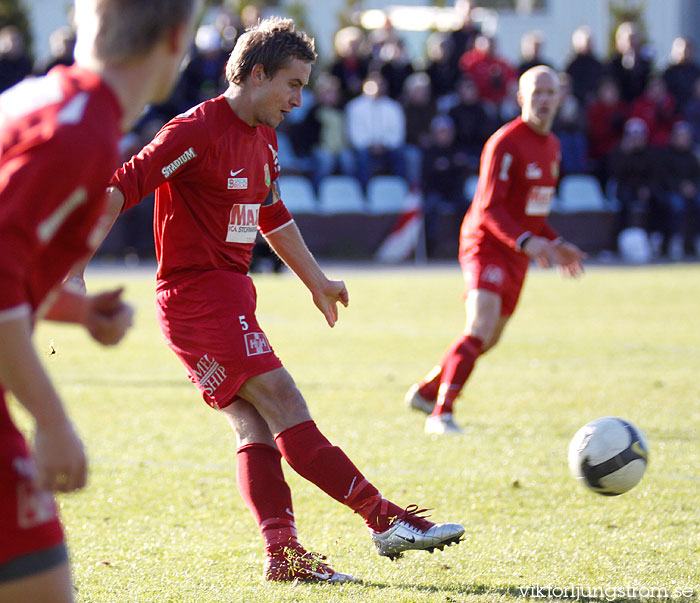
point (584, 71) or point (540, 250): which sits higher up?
point (584, 71)

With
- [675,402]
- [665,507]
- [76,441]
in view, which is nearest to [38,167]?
[76,441]

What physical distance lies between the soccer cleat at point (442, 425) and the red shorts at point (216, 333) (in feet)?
9.81

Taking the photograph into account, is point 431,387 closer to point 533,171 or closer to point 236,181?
point 533,171

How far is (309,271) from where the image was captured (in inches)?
179

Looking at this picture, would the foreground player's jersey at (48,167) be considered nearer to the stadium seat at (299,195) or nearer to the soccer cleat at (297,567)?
the soccer cleat at (297,567)

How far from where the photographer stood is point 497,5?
36312 mm

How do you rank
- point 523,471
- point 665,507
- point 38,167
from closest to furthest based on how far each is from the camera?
1. point 38,167
2. point 665,507
3. point 523,471

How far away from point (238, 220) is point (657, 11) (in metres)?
34.5

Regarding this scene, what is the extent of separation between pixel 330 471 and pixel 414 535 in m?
0.39

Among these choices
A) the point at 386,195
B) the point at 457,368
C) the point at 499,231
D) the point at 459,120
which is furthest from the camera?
the point at 386,195

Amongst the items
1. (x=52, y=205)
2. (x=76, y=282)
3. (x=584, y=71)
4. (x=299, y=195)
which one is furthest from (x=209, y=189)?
(x=584, y=71)

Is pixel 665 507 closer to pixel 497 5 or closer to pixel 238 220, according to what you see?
pixel 238 220

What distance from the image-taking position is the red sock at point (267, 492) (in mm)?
4141

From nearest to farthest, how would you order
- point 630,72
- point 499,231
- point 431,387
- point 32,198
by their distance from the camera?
1. point 32,198
2. point 499,231
3. point 431,387
4. point 630,72
